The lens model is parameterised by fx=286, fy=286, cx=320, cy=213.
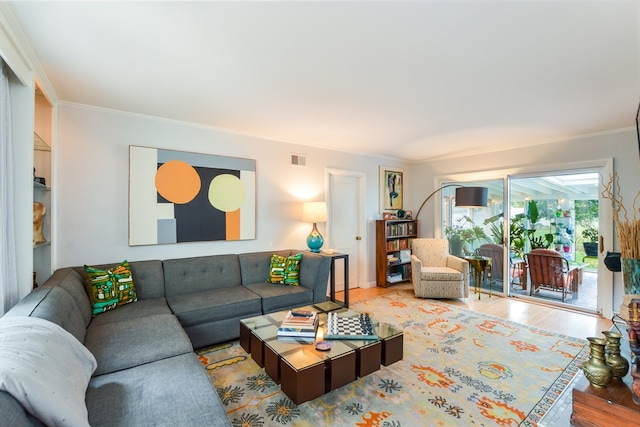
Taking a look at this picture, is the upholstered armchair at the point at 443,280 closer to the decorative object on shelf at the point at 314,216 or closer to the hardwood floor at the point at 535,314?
the hardwood floor at the point at 535,314

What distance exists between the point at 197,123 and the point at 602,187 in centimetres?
510

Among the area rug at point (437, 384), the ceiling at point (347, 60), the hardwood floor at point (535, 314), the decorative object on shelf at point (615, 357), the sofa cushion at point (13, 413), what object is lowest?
the hardwood floor at point (535, 314)

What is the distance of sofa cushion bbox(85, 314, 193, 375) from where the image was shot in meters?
1.66

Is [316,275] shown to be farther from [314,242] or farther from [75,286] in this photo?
[75,286]

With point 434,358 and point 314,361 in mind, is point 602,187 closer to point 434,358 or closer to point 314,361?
point 434,358

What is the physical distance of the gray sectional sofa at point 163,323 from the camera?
126 centimetres

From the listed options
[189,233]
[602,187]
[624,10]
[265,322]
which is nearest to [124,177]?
[189,233]

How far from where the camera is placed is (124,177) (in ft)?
9.86

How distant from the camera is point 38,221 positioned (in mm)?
2311

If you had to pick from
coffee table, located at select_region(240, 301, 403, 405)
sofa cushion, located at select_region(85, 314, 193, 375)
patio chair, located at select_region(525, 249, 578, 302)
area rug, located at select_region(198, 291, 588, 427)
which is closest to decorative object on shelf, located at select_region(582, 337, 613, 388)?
area rug, located at select_region(198, 291, 588, 427)

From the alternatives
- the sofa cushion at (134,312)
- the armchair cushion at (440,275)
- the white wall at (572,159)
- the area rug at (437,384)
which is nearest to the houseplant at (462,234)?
the white wall at (572,159)

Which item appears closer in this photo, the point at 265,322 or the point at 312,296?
the point at 265,322

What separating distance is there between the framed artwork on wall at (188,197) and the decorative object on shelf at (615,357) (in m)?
3.33

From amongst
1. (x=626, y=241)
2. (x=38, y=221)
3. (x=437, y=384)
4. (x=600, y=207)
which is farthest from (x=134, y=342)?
(x=600, y=207)
